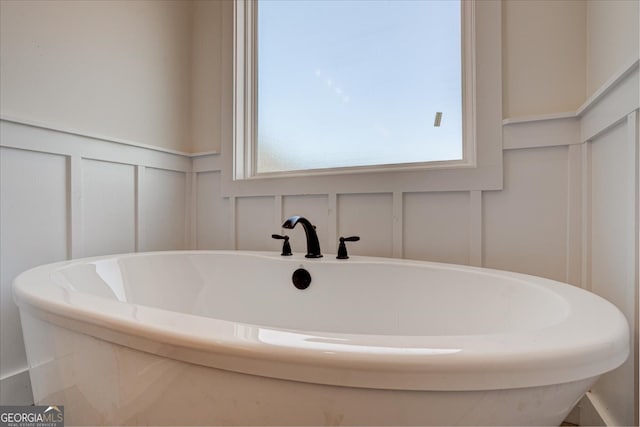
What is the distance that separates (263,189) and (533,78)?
1162 mm

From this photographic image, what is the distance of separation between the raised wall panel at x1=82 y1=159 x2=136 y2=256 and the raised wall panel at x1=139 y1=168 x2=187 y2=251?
2.5 inches

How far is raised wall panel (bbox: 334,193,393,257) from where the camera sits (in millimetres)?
1341

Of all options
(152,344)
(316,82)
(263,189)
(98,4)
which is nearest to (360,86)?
(316,82)

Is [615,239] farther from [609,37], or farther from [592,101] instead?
[609,37]

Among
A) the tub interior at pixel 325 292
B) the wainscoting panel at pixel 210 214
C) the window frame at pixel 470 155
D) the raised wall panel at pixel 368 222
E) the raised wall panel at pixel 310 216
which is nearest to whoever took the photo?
the tub interior at pixel 325 292

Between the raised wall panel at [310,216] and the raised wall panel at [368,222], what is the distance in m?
0.05

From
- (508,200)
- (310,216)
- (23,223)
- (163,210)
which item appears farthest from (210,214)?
(508,200)

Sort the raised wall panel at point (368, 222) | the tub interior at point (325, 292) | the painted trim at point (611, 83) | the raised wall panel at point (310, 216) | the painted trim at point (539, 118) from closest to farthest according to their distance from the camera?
the painted trim at point (611, 83), the tub interior at point (325, 292), the painted trim at point (539, 118), the raised wall panel at point (368, 222), the raised wall panel at point (310, 216)

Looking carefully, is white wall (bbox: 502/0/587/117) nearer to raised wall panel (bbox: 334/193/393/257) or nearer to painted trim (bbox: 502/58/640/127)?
painted trim (bbox: 502/58/640/127)

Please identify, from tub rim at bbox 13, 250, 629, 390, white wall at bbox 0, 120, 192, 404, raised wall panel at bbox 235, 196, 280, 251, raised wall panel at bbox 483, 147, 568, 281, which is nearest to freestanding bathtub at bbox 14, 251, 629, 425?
tub rim at bbox 13, 250, 629, 390

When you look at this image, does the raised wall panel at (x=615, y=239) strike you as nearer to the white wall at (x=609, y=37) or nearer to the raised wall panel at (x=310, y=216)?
the white wall at (x=609, y=37)

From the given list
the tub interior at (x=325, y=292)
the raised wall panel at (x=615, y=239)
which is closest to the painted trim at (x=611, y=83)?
the raised wall panel at (x=615, y=239)

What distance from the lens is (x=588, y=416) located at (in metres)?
0.96

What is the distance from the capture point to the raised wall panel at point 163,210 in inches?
63.1
